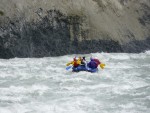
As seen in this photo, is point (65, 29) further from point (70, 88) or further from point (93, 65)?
point (70, 88)

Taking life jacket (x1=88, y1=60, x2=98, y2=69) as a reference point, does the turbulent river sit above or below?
below

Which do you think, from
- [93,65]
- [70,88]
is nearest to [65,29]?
[93,65]

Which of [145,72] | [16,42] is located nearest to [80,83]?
[145,72]

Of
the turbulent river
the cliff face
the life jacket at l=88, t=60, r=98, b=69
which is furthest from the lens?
the cliff face

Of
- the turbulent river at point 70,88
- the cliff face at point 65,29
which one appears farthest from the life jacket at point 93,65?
the cliff face at point 65,29

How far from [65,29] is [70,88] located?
10.4 m

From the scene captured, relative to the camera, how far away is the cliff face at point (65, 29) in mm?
24844

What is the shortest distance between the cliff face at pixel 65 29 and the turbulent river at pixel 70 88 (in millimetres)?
1637

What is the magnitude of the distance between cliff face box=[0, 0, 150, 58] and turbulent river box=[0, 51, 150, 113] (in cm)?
164

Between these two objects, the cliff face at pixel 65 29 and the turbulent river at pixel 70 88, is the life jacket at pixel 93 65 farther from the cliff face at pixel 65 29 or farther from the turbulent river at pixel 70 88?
the cliff face at pixel 65 29

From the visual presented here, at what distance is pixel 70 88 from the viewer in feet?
55.2

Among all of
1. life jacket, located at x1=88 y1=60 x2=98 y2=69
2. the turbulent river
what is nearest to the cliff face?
the turbulent river

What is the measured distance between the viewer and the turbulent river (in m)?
14.1

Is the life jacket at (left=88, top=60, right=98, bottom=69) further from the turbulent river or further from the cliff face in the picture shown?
the cliff face
